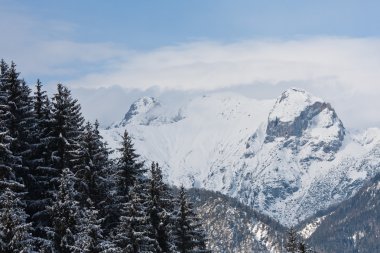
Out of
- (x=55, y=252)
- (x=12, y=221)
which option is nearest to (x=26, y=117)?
(x=55, y=252)

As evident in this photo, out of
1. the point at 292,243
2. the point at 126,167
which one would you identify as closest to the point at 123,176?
the point at 126,167

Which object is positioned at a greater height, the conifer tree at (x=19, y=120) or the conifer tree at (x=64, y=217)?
the conifer tree at (x=19, y=120)

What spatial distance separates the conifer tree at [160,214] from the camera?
46000mm

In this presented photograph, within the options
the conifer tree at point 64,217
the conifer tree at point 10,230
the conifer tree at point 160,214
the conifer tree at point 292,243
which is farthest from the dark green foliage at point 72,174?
the conifer tree at point 292,243

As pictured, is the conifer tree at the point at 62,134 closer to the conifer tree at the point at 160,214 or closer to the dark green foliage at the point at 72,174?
the dark green foliage at the point at 72,174

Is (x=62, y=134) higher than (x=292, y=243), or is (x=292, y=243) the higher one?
(x=62, y=134)

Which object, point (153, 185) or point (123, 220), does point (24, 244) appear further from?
point (153, 185)

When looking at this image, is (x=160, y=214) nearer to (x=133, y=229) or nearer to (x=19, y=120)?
(x=133, y=229)

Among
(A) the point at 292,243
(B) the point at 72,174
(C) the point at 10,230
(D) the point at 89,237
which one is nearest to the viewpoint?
(C) the point at 10,230

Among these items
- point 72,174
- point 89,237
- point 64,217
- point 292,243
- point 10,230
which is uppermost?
point 72,174

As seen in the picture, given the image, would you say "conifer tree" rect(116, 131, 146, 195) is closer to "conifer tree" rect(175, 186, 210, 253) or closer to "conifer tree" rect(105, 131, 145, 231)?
"conifer tree" rect(105, 131, 145, 231)

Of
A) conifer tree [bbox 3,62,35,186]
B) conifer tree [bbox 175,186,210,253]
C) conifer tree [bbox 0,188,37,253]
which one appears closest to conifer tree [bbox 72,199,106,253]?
conifer tree [bbox 0,188,37,253]

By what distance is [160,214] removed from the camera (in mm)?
45750

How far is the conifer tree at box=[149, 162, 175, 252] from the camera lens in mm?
46000
